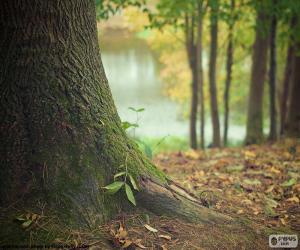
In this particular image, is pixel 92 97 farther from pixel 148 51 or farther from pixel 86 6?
pixel 148 51

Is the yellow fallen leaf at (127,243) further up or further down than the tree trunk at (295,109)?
further up

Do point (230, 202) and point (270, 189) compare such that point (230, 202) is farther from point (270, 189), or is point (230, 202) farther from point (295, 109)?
point (295, 109)

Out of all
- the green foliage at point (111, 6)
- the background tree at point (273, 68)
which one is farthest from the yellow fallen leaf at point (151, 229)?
the background tree at point (273, 68)

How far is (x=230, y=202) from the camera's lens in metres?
3.99

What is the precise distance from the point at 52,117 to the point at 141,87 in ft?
98.6

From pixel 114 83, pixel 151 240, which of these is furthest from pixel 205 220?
pixel 114 83

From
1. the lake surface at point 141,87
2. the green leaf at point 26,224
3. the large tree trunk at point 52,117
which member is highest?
the large tree trunk at point 52,117

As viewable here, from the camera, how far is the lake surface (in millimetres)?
26828

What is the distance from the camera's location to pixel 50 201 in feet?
9.90

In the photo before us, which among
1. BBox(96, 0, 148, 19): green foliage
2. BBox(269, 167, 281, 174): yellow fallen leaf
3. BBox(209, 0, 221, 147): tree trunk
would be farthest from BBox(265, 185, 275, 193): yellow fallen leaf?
BBox(209, 0, 221, 147): tree trunk

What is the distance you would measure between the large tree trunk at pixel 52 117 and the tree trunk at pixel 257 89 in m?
7.84

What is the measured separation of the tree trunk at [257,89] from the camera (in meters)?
10.4

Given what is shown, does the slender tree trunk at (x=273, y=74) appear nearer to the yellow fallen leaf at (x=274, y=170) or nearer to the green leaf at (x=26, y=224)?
the yellow fallen leaf at (x=274, y=170)

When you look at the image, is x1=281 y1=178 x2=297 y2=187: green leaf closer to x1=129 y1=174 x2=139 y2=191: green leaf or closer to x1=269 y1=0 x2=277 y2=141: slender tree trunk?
x1=129 y1=174 x2=139 y2=191: green leaf
